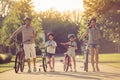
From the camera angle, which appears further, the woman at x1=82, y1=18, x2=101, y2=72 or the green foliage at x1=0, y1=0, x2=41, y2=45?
the green foliage at x1=0, y1=0, x2=41, y2=45

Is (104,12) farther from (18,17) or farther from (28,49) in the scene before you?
(28,49)

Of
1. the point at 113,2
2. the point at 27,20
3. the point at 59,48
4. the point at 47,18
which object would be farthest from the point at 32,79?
the point at 47,18

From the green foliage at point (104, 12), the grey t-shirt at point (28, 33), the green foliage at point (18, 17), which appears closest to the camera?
the grey t-shirt at point (28, 33)

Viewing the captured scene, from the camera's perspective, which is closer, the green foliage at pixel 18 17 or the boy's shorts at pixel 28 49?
the boy's shorts at pixel 28 49

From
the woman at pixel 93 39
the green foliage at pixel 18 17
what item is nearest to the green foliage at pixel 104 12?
the green foliage at pixel 18 17

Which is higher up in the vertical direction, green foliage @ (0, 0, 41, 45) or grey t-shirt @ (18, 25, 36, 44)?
green foliage @ (0, 0, 41, 45)

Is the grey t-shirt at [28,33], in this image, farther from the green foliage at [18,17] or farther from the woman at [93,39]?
the green foliage at [18,17]

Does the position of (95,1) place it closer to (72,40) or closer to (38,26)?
(38,26)

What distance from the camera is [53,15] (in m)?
94.9

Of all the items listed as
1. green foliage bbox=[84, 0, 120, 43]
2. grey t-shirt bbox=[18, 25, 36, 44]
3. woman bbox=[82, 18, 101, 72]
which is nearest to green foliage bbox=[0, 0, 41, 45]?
green foliage bbox=[84, 0, 120, 43]

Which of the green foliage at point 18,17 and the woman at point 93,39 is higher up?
the green foliage at point 18,17

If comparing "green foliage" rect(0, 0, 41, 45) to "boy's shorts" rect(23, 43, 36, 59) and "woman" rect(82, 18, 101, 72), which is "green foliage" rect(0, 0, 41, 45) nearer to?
"boy's shorts" rect(23, 43, 36, 59)

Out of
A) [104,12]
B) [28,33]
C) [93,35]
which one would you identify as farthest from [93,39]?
[104,12]

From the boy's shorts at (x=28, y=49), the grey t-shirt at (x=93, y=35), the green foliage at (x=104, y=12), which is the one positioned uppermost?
the green foliage at (x=104, y=12)
